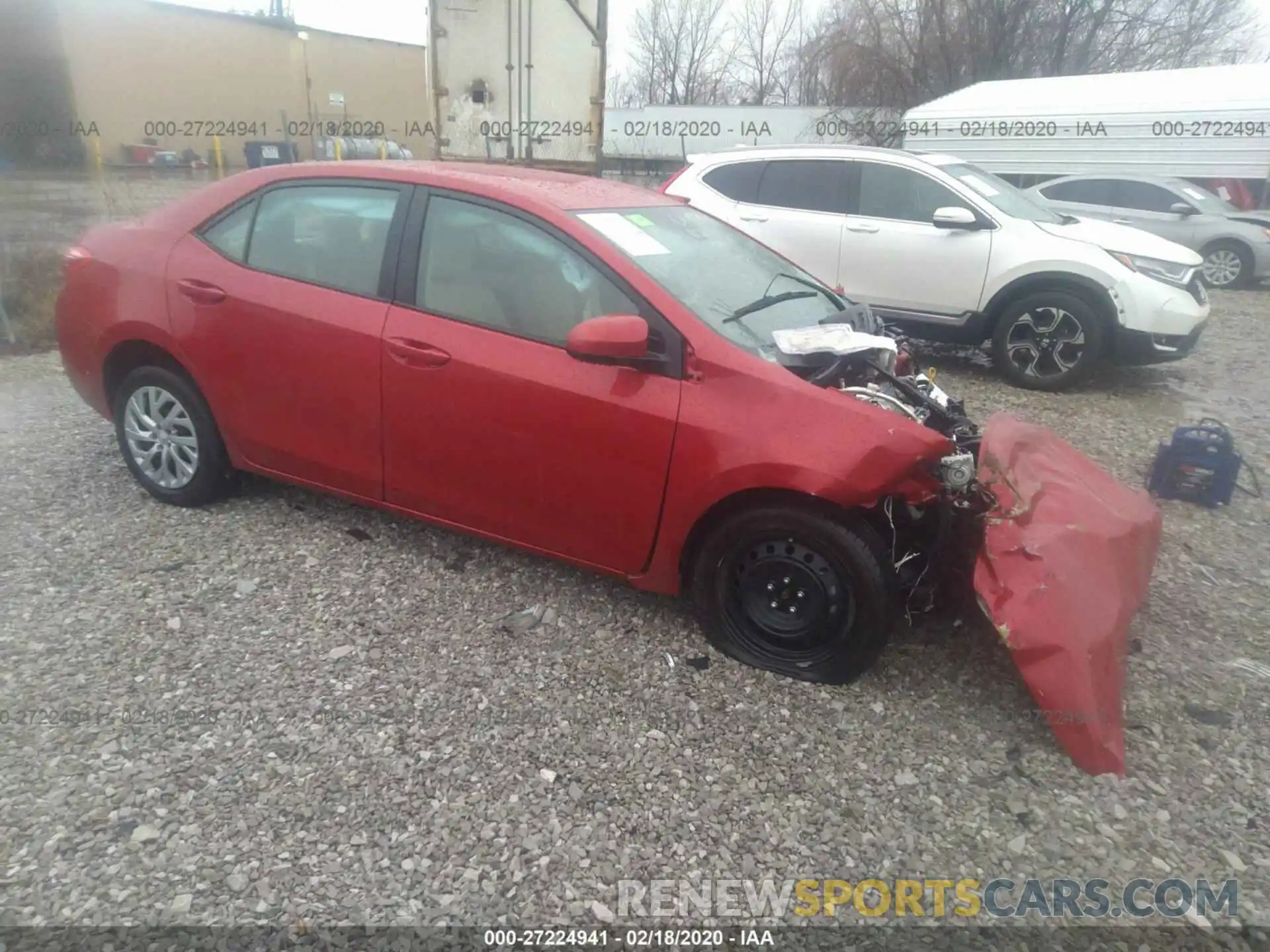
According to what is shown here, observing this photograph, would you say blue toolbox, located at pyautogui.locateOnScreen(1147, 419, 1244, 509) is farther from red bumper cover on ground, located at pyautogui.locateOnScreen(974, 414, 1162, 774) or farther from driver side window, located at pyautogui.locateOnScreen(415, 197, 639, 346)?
driver side window, located at pyautogui.locateOnScreen(415, 197, 639, 346)

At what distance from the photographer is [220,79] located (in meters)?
24.8

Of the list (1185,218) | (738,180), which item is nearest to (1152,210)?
(1185,218)

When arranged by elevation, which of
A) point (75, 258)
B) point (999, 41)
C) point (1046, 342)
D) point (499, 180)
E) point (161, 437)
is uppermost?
point (999, 41)

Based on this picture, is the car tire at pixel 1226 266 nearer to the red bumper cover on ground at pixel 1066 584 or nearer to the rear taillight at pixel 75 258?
the red bumper cover on ground at pixel 1066 584

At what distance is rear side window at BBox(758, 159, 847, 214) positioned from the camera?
720cm

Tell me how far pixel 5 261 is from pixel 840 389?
8378 millimetres

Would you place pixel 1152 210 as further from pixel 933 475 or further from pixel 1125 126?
pixel 933 475

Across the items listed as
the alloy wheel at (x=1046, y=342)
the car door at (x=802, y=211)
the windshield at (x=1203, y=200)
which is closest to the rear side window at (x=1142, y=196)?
the windshield at (x=1203, y=200)

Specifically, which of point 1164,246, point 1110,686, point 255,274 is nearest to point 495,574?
point 255,274

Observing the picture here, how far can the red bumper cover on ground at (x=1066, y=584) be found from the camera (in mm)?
2596

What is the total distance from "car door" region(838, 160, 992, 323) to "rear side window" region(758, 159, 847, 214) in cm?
14

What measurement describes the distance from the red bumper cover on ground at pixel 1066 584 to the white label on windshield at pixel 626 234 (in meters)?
1.47

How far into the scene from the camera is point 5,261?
7.82m

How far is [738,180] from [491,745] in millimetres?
6211
